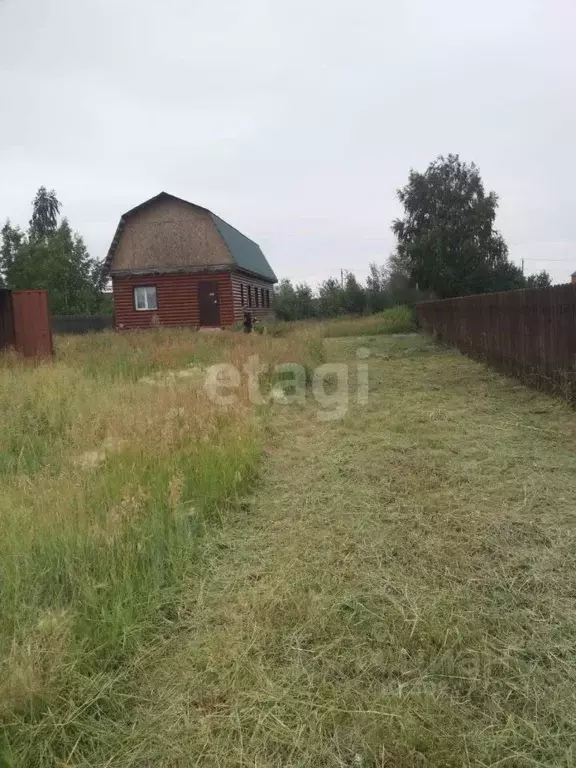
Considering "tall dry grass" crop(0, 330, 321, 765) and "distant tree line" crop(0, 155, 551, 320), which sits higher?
"distant tree line" crop(0, 155, 551, 320)

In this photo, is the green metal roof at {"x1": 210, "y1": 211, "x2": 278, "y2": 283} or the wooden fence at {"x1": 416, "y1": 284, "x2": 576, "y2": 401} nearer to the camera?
the wooden fence at {"x1": 416, "y1": 284, "x2": 576, "y2": 401}

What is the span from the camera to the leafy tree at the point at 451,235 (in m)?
29.2

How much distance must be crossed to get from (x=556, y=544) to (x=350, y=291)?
32339mm

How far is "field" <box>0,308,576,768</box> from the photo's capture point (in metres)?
1.63

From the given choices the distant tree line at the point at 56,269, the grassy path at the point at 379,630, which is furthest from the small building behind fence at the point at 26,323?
the distant tree line at the point at 56,269

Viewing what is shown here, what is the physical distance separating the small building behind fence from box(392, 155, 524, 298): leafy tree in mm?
23383

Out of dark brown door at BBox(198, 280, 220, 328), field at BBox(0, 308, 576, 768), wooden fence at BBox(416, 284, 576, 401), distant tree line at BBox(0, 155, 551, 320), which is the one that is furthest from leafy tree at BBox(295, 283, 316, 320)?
field at BBox(0, 308, 576, 768)

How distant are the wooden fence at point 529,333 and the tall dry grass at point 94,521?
348 cm

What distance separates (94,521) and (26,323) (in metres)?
8.37

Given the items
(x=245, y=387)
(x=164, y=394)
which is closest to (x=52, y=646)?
(x=164, y=394)

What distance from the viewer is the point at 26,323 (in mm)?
9961

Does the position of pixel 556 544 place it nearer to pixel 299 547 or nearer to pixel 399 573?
pixel 399 573

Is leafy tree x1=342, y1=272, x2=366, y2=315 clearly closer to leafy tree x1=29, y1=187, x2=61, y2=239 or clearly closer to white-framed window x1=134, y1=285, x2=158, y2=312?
white-framed window x1=134, y1=285, x2=158, y2=312

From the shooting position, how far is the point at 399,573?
2.47 meters
